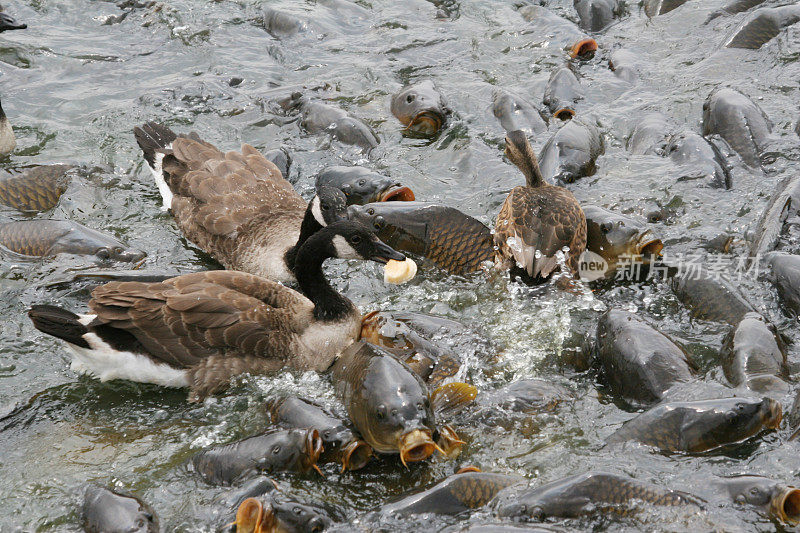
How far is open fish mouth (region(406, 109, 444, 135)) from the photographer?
29.3 ft

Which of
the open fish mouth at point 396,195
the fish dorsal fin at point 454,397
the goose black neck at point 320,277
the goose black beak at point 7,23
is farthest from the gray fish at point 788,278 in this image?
the goose black beak at point 7,23

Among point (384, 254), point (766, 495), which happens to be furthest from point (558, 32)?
point (766, 495)

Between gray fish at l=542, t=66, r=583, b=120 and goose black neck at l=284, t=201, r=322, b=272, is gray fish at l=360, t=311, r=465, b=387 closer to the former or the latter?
goose black neck at l=284, t=201, r=322, b=272

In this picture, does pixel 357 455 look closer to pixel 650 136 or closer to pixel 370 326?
pixel 370 326

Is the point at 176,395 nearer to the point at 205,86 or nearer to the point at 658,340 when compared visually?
the point at 658,340

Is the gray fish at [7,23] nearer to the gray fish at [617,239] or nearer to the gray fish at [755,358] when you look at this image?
the gray fish at [617,239]

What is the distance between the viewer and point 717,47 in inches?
393

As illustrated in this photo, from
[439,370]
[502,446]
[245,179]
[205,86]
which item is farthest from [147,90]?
[502,446]

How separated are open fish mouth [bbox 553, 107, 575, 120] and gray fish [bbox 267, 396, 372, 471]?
4.97m

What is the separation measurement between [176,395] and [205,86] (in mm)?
4730

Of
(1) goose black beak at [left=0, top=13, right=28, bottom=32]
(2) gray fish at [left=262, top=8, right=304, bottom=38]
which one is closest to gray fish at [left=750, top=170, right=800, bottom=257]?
(2) gray fish at [left=262, top=8, right=304, bottom=38]

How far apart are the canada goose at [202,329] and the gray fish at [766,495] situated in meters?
2.84

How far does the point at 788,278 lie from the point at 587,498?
2.77 meters

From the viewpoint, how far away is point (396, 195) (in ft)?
25.3
